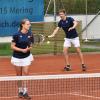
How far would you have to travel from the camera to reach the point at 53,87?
11234mm

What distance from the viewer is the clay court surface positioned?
50.4 feet

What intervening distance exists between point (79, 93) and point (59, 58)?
356 inches

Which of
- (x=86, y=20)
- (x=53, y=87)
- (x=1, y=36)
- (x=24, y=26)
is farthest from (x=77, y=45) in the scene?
(x=86, y=20)

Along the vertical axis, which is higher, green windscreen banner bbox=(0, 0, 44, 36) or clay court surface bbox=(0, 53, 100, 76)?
green windscreen banner bbox=(0, 0, 44, 36)

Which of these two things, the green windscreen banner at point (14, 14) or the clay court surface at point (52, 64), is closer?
the clay court surface at point (52, 64)

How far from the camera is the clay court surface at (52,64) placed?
15.4 metres

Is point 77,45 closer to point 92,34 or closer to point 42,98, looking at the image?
point 42,98

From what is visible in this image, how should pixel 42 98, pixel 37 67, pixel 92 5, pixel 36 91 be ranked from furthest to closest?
pixel 92 5 < pixel 37 67 < pixel 36 91 < pixel 42 98

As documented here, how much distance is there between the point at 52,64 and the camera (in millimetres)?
17562

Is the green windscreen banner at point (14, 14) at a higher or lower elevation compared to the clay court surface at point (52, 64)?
higher

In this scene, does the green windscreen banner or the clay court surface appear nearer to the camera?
the clay court surface

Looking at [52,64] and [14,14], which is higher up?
[14,14]

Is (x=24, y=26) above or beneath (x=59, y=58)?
above

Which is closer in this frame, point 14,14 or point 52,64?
point 52,64
